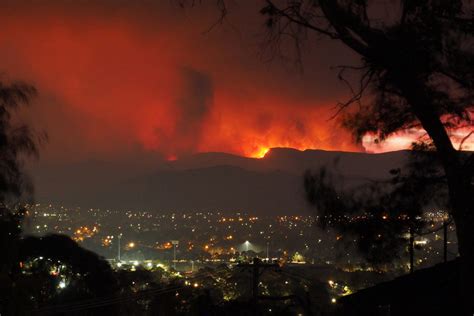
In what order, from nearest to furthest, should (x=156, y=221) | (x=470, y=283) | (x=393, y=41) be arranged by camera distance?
(x=470, y=283) < (x=393, y=41) < (x=156, y=221)

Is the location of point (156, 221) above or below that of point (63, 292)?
above

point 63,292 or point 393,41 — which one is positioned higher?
point 393,41

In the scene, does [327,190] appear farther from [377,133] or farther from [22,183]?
[22,183]

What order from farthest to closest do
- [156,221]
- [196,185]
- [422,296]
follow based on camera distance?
[196,185] → [156,221] → [422,296]

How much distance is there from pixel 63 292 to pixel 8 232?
7.77 metres

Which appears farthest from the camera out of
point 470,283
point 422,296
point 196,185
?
point 196,185

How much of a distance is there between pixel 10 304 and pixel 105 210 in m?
84.8

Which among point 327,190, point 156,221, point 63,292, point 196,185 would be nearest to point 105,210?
point 156,221

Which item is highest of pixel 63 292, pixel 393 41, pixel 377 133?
pixel 393 41

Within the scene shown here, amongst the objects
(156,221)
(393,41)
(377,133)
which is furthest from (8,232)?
(156,221)

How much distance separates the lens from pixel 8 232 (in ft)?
51.7

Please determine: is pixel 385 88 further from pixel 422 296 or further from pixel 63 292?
pixel 63 292

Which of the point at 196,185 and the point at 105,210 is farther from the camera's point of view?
the point at 196,185

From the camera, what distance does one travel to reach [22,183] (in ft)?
54.3
